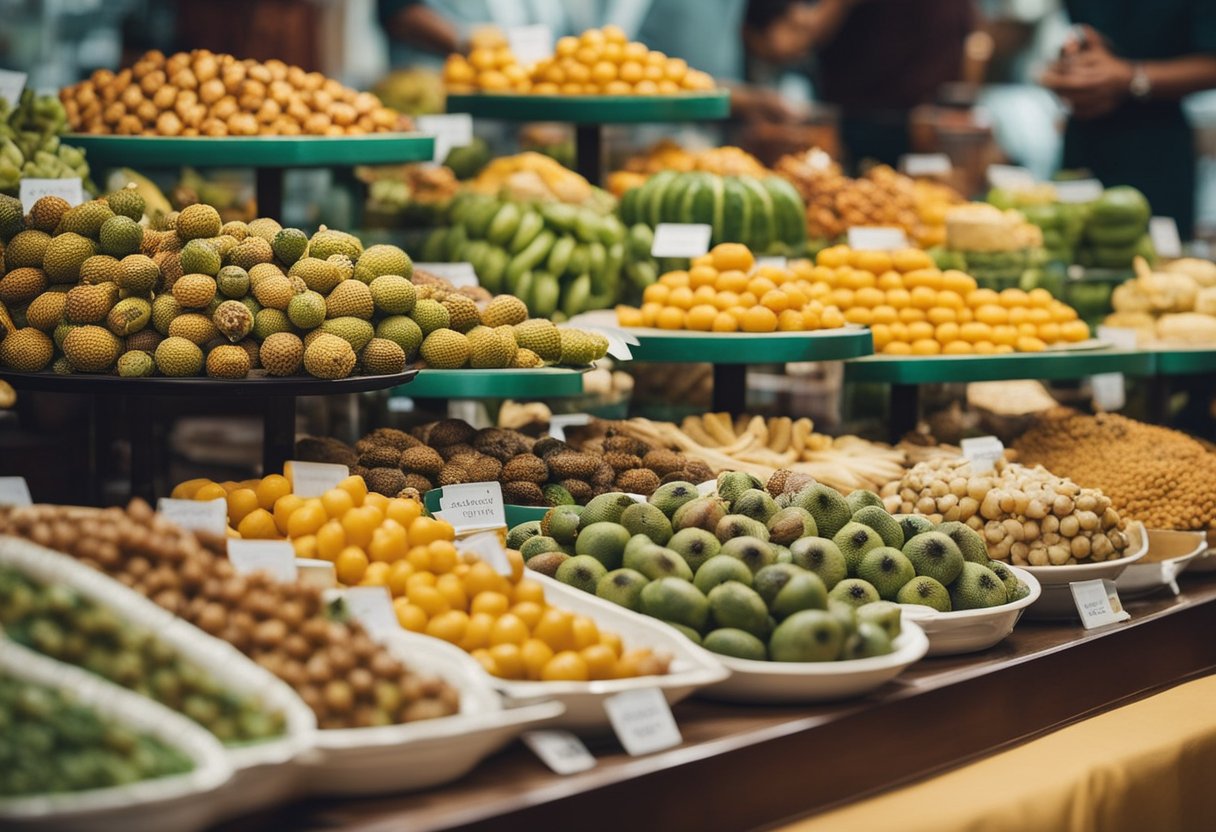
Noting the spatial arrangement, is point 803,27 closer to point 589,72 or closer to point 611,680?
point 589,72

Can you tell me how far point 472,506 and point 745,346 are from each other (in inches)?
36.1

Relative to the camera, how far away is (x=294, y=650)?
191cm

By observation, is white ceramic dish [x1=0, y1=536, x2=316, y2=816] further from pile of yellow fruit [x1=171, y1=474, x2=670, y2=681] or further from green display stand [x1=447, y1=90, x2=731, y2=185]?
green display stand [x1=447, y1=90, x2=731, y2=185]

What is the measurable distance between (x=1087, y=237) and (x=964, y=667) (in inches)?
113

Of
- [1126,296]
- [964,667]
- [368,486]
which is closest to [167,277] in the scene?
[368,486]

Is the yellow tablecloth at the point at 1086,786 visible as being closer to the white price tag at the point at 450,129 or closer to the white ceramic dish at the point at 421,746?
the white ceramic dish at the point at 421,746

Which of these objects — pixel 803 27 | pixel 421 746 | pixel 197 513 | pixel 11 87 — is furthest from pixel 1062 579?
pixel 803 27

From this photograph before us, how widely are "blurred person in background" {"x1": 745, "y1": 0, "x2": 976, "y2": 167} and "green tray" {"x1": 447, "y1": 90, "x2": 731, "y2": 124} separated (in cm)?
248

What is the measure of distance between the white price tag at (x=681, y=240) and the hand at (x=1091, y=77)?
196 cm

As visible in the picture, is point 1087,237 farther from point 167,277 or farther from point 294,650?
point 294,650

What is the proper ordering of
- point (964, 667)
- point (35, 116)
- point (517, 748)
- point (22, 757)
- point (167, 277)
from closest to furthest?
point (22, 757)
point (517, 748)
point (964, 667)
point (167, 277)
point (35, 116)

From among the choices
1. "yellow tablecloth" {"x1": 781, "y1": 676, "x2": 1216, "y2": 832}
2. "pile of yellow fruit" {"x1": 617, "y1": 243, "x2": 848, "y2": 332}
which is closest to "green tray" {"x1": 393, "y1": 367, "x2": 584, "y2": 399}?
"pile of yellow fruit" {"x1": 617, "y1": 243, "x2": 848, "y2": 332}

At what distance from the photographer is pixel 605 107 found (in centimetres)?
430

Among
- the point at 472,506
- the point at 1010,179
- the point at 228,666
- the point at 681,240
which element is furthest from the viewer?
the point at 1010,179
